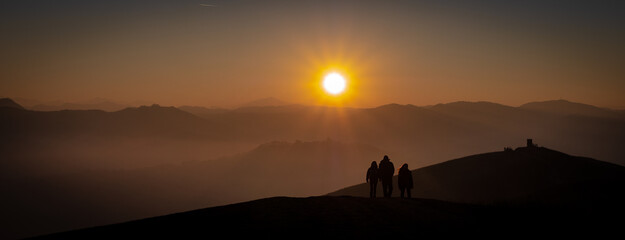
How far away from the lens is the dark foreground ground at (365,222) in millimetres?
14180

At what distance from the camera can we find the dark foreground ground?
46.5ft

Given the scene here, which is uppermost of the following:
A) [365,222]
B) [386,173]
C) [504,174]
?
[504,174]

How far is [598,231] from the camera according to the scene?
14461 millimetres

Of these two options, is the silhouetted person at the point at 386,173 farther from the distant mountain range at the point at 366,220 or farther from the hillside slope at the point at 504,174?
the hillside slope at the point at 504,174

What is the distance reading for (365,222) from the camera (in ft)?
51.4

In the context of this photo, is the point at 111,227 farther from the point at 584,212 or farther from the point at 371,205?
the point at 584,212

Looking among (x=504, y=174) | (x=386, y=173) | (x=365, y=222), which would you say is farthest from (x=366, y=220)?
(x=504, y=174)

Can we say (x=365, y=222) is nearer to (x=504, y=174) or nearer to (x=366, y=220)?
(x=366, y=220)

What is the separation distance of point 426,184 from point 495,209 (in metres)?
70.7

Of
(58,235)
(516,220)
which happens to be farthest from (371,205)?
(58,235)

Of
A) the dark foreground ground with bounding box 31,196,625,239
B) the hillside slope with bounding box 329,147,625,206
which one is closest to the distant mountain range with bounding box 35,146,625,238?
the dark foreground ground with bounding box 31,196,625,239

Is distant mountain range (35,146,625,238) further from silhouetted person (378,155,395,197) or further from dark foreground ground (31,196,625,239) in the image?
silhouetted person (378,155,395,197)

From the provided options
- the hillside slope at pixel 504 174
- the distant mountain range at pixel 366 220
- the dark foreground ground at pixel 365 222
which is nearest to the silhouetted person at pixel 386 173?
the distant mountain range at pixel 366 220

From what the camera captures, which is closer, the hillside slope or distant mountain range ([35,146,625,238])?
distant mountain range ([35,146,625,238])
